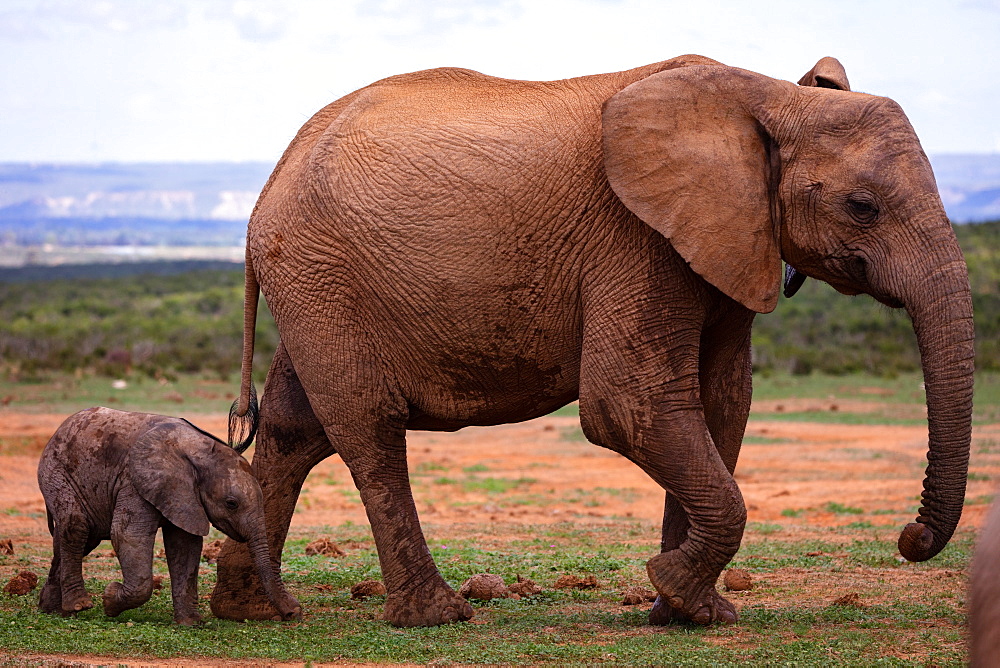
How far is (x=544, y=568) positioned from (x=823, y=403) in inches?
669

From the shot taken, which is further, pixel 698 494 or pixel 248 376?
pixel 248 376

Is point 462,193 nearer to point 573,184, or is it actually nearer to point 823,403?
point 573,184

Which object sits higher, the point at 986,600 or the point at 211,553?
the point at 986,600

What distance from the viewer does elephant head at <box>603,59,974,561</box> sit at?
6285 mm

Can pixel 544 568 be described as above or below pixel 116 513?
below

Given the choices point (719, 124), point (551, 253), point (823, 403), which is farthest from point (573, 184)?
point (823, 403)

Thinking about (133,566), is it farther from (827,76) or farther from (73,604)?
(827,76)

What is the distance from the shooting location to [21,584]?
855 centimetres

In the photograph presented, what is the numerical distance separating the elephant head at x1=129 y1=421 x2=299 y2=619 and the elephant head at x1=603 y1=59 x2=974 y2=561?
9.07 feet

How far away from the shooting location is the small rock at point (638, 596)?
827 centimetres

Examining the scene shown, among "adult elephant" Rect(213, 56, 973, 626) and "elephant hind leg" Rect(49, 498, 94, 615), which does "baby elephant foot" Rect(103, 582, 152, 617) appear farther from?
"adult elephant" Rect(213, 56, 973, 626)

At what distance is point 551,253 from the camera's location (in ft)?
23.2

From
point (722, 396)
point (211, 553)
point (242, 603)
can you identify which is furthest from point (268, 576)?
point (211, 553)

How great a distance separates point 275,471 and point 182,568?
2.80ft
